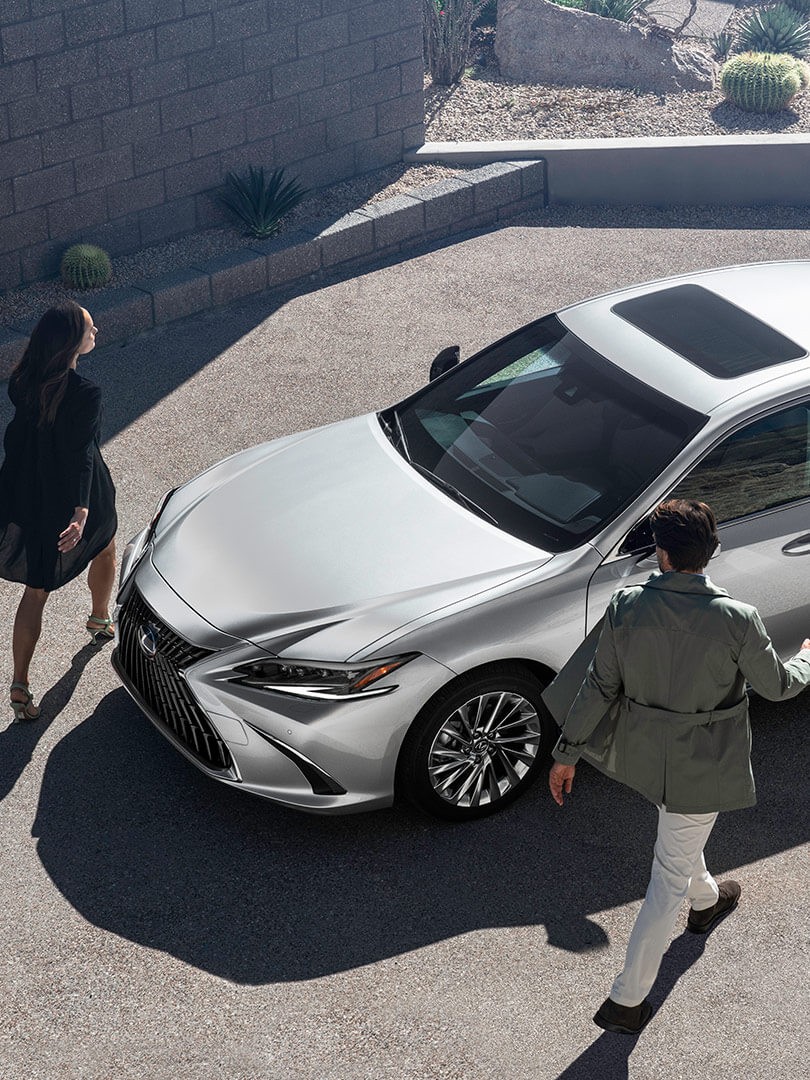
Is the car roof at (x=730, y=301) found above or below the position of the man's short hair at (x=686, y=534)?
below

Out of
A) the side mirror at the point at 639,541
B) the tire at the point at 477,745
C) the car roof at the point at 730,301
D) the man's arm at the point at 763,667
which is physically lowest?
the tire at the point at 477,745

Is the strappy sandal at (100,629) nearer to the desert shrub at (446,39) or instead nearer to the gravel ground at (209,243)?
the gravel ground at (209,243)

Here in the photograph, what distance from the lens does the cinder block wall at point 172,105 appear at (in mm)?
10109

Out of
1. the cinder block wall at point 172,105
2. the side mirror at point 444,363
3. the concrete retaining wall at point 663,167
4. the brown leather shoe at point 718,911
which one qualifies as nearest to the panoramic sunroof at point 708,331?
the side mirror at point 444,363

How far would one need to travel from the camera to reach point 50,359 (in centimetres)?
573

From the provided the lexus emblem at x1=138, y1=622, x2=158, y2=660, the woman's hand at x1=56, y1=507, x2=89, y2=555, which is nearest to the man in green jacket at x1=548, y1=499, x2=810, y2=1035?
the lexus emblem at x1=138, y1=622, x2=158, y2=660

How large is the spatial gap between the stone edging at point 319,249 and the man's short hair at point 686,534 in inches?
262

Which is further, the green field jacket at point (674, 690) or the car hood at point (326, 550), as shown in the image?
the car hood at point (326, 550)

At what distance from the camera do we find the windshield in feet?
18.2

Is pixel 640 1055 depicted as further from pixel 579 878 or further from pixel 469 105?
pixel 469 105

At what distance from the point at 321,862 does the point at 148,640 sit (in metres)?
1.16

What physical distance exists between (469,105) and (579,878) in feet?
35.9

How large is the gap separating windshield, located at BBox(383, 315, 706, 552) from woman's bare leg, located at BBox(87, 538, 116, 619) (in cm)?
156

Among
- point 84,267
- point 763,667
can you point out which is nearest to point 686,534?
point 763,667
